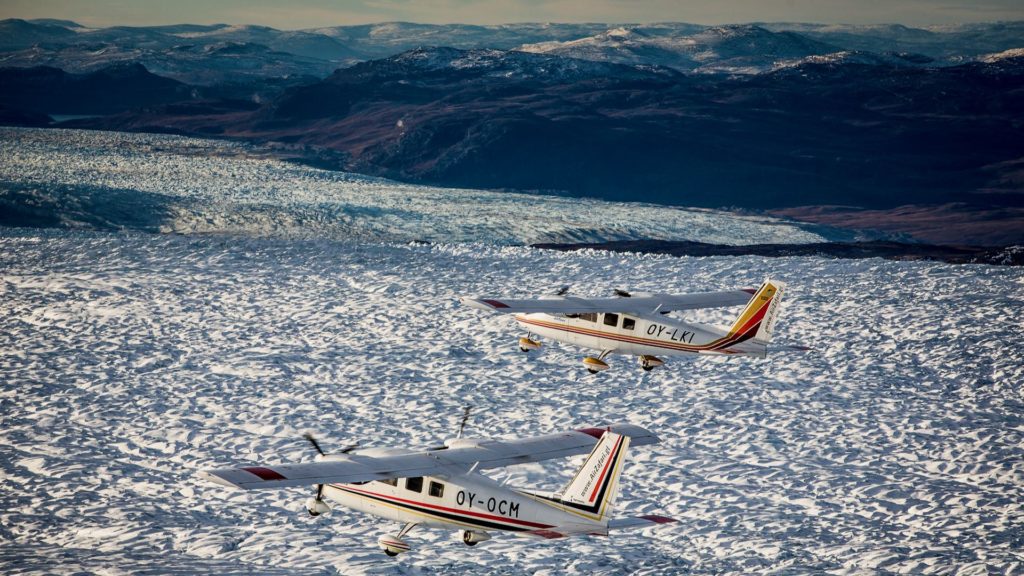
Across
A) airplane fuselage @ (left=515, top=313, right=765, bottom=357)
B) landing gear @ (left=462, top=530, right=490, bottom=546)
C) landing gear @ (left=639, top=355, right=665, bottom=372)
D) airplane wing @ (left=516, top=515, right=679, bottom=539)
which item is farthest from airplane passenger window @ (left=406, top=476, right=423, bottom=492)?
landing gear @ (left=639, top=355, right=665, bottom=372)

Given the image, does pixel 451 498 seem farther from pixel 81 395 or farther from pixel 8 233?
pixel 8 233

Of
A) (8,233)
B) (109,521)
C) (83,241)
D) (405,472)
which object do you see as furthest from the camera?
(8,233)

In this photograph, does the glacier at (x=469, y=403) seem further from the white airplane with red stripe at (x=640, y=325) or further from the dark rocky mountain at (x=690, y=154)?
the dark rocky mountain at (x=690, y=154)

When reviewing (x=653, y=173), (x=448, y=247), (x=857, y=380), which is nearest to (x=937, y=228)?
(x=653, y=173)

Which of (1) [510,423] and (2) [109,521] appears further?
(1) [510,423]

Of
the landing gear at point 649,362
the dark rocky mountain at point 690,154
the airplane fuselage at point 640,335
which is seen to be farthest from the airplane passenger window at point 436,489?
the dark rocky mountain at point 690,154

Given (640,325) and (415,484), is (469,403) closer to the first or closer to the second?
(640,325)
